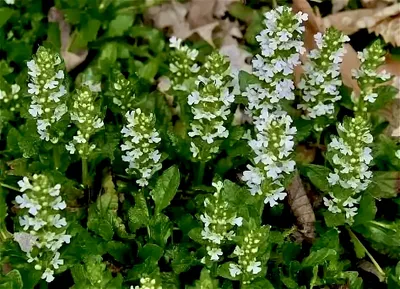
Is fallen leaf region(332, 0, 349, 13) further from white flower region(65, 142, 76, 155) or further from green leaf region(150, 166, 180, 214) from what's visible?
white flower region(65, 142, 76, 155)

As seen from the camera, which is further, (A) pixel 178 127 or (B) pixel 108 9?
(B) pixel 108 9

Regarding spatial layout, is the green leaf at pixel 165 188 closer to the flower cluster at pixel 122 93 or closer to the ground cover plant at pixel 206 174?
the ground cover plant at pixel 206 174

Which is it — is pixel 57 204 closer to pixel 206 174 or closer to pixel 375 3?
pixel 206 174

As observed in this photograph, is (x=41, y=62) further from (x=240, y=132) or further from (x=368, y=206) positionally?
(x=368, y=206)

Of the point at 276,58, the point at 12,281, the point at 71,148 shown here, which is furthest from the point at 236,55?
the point at 12,281

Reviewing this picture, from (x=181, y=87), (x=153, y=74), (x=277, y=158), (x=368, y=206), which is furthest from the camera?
(x=153, y=74)

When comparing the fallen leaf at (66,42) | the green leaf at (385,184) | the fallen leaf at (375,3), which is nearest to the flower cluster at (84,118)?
the fallen leaf at (66,42)

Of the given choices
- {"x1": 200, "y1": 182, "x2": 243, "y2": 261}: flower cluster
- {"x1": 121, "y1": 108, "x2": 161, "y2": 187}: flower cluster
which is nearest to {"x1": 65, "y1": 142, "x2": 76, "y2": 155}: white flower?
{"x1": 121, "y1": 108, "x2": 161, "y2": 187}: flower cluster

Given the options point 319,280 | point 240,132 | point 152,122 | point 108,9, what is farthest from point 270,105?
point 108,9
